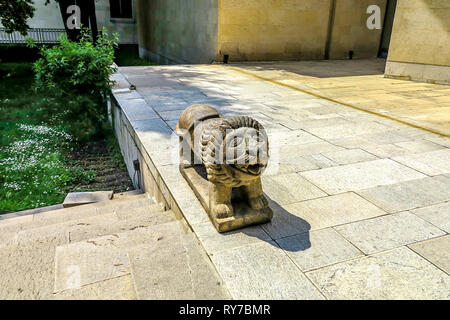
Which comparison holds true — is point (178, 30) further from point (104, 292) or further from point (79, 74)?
point (104, 292)

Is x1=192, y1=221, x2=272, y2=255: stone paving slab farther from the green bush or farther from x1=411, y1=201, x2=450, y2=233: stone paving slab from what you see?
the green bush

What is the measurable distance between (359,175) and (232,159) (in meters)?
2.15

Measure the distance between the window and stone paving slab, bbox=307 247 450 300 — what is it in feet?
82.8

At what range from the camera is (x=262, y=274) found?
246 centimetres

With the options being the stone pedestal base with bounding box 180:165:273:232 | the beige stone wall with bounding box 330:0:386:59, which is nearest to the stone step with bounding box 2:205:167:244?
the stone pedestal base with bounding box 180:165:273:232

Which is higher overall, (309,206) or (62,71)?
(62,71)

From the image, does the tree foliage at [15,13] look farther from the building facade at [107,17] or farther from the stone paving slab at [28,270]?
the stone paving slab at [28,270]

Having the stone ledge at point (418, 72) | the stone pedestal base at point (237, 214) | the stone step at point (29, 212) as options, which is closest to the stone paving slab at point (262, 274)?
the stone pedestal base at point (237, 214)

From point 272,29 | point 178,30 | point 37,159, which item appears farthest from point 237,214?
point 178,30

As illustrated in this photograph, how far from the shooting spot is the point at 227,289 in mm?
2318

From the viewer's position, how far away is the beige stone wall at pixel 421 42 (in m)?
9.37
